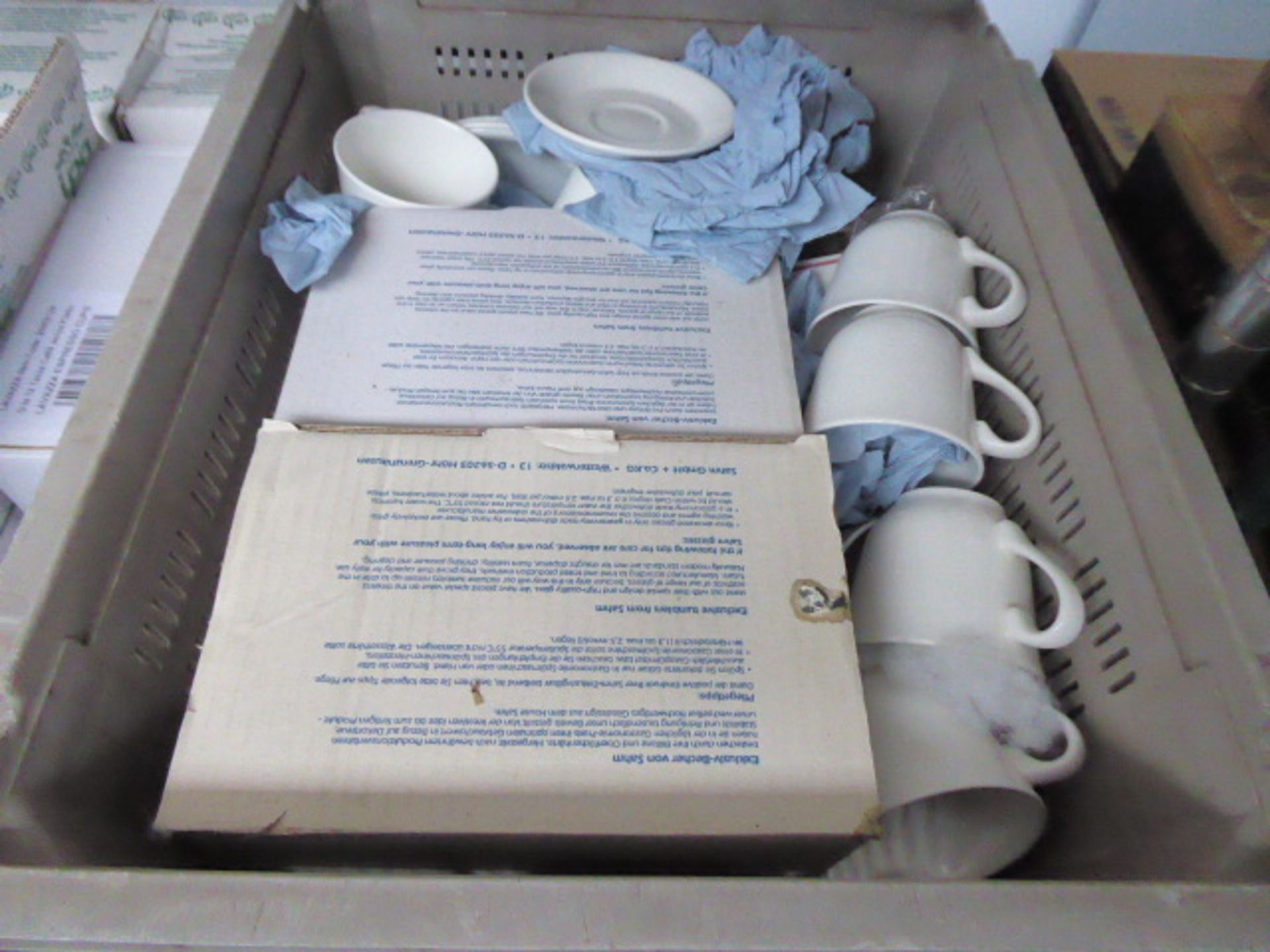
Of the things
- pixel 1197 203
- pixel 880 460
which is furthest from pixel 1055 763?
pixel 1197 203

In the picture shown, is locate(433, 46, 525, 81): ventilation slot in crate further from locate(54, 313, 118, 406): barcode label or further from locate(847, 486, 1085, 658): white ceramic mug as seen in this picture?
locate(847, 486, 1085, 658): white ceramic mug

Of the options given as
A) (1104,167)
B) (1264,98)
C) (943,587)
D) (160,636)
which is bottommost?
(160,636)

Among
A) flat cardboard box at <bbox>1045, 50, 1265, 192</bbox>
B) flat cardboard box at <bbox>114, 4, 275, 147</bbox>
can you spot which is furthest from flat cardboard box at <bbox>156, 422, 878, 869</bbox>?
flat cardboard box at <bbox>1045, 50, 1265, 192</bbox>

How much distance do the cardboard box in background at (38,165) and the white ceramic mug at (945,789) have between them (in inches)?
29.2

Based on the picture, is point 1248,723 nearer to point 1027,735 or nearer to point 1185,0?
point 1027,735

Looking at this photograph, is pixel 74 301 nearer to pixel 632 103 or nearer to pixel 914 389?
pixel 632 103

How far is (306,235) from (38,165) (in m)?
0.26

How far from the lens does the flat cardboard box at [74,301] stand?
24.0 inches

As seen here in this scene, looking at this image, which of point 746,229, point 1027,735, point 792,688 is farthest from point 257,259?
point 1027,735

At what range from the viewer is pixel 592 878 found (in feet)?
1.13

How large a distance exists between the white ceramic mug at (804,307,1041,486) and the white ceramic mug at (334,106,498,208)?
1.24 feet

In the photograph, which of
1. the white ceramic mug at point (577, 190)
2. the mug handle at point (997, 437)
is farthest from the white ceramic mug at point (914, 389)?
the white ceramic mug at point (577, 190)

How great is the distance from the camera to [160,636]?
1.68 ft

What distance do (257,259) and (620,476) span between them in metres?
0.37
